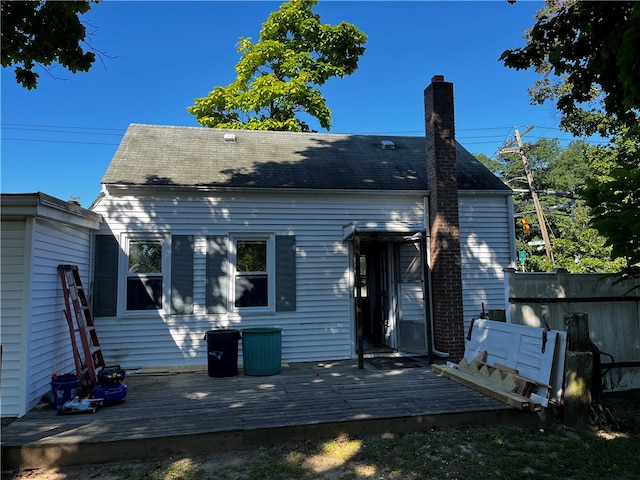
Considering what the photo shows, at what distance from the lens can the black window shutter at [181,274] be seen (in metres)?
8.34

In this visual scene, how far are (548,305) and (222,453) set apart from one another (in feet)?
17.6

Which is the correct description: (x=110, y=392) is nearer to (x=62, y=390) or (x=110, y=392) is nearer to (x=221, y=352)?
(x=62, y=390)

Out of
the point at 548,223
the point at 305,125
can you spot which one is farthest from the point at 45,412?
the point at 548,223

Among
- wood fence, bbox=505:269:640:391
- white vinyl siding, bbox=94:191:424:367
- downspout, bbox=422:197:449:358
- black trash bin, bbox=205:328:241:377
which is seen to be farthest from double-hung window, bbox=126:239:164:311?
wood fence, bbox=505:269:640:391

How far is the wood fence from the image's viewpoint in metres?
6.73

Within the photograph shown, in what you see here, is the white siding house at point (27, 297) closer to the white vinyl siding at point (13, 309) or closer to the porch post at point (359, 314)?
the white vinyl siding at point (13, 309)

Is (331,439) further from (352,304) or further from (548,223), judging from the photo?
(548,223)

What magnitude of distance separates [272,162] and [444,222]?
428 cm

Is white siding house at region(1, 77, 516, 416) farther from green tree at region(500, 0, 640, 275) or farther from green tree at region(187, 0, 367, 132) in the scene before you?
green tree at region(187, 0, 367, 132)

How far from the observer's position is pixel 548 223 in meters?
31.9

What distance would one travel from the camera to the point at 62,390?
221 inches

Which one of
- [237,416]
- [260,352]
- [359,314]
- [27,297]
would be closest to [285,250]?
[359,314]

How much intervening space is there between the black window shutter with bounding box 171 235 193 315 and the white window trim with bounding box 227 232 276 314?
78 centimetres

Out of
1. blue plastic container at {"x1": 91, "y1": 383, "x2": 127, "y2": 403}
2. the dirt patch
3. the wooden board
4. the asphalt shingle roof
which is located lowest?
the dirt patch
